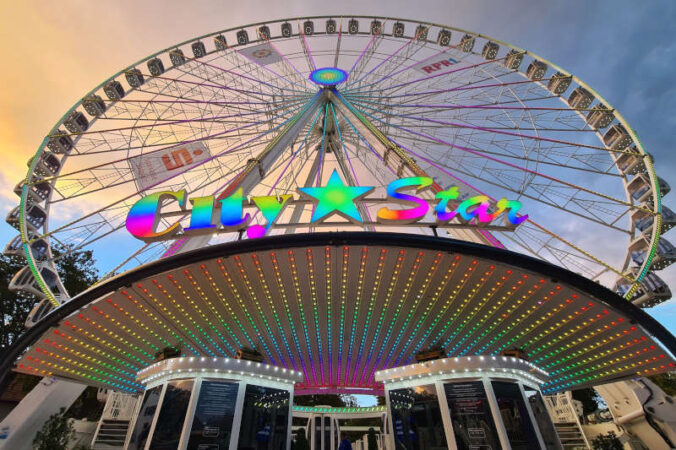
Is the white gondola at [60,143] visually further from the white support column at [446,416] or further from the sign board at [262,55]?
the white support column at [446,416]

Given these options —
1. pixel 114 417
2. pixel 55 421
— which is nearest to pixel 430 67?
pixel 55 421

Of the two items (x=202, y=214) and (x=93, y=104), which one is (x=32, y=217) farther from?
(x=202, y=214)

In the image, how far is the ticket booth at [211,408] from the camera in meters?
8.15

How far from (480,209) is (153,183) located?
45.9ft

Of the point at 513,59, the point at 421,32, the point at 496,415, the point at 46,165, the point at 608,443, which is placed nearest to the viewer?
the point at 496,415

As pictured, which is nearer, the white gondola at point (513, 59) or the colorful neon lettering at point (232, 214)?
the colorful neon lettering at point (232, 214)

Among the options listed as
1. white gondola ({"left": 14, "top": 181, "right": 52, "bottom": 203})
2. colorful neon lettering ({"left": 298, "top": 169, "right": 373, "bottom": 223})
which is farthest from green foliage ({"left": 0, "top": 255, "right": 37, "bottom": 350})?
colorful neon lettering ({"left": 298, "top": 169, "right": 373, "bottom": 223})

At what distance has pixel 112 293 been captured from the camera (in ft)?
31.9

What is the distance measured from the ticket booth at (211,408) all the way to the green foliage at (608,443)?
1591 centimetres

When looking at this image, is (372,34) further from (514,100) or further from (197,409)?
(197,409)

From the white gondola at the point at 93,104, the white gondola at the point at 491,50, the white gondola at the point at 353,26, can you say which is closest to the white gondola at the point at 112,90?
the white gondola at the point at 93,104

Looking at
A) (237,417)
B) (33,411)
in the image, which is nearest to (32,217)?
(33,411)

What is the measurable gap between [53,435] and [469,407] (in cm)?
1669

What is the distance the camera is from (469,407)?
835 cm
